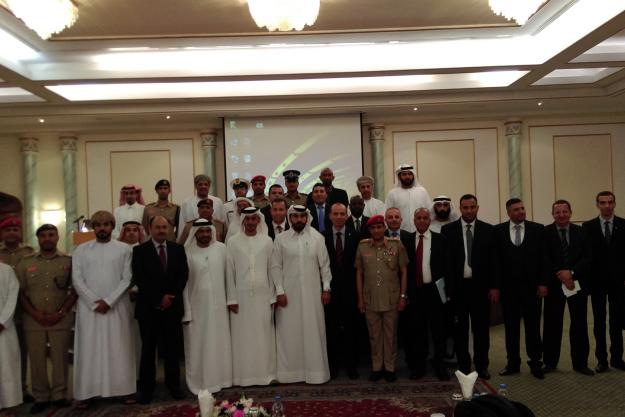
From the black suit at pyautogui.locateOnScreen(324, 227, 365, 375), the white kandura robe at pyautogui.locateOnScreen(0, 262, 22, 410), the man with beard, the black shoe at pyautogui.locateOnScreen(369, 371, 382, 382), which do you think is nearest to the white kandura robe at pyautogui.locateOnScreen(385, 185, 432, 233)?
the man with beard

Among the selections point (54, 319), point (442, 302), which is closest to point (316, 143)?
point (442, 302)

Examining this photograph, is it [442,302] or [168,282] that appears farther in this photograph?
[442,302]

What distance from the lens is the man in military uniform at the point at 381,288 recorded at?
5.14 meters

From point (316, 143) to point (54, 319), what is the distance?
23.2ft

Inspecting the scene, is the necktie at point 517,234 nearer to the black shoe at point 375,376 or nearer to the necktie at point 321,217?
the black shoe at point 375,376

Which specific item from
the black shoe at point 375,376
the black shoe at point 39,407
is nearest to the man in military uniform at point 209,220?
the black shoe at point 39,407

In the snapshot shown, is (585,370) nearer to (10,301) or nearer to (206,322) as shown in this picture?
(206,322)

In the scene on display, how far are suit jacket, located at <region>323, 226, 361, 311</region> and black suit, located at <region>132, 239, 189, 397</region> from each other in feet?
4.58

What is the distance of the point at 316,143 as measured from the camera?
438 inches

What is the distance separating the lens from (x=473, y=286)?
5.20 m

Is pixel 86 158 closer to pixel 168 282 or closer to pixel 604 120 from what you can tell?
pixel 168 282

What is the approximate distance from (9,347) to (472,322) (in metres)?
3.94

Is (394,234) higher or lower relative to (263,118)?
lower

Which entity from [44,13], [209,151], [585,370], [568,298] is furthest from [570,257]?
[209,151]
